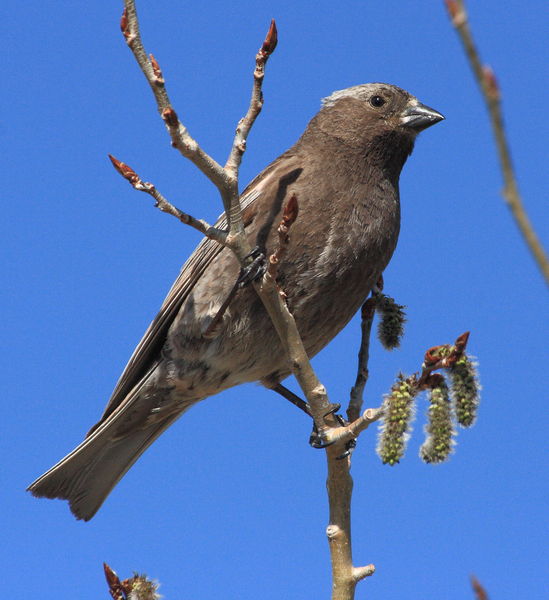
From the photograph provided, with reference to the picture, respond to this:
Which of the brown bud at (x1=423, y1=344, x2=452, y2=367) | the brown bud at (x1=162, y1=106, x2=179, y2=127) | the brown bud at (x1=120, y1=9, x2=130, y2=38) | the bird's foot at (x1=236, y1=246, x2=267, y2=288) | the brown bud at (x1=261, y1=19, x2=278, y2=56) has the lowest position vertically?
the brown bud at (x1=423, y1=344, x2=452, y2=367)

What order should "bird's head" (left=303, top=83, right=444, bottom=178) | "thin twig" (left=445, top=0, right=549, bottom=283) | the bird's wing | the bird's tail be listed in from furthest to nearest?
"bird's head" (left=303, top=83, right=444, bottom=178), the bird's tail, the bird's wing, "thin twig" (left=445, top=0, right=549, bottom=283)

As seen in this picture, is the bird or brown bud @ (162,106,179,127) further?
the bird

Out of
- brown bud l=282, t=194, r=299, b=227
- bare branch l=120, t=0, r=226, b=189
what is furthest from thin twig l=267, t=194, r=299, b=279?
bare branch l=120, t=0, r=226, b=189

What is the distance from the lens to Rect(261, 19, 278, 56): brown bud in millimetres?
3623

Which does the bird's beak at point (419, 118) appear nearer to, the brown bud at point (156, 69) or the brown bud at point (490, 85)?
the brown bud at point (156, 69)

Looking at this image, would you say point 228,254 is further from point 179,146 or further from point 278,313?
point 179,146

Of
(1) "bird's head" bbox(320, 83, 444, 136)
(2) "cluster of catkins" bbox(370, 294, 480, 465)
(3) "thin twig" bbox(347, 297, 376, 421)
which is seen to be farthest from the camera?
(1) "bird's head" bbox(320, 83, 444, 136)

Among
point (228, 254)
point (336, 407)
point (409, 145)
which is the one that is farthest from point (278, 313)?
point (409, 145)

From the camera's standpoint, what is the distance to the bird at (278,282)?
5.27 metres

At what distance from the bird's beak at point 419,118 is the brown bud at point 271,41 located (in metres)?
2.81

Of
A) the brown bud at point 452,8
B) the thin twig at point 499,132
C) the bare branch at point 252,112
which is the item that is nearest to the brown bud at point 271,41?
the bare branch at point 252,112

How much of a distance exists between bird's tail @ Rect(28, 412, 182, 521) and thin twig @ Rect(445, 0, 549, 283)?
496 centimetres

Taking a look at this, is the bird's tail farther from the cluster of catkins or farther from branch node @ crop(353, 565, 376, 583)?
the cluster of catkins

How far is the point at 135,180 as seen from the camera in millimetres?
3436
